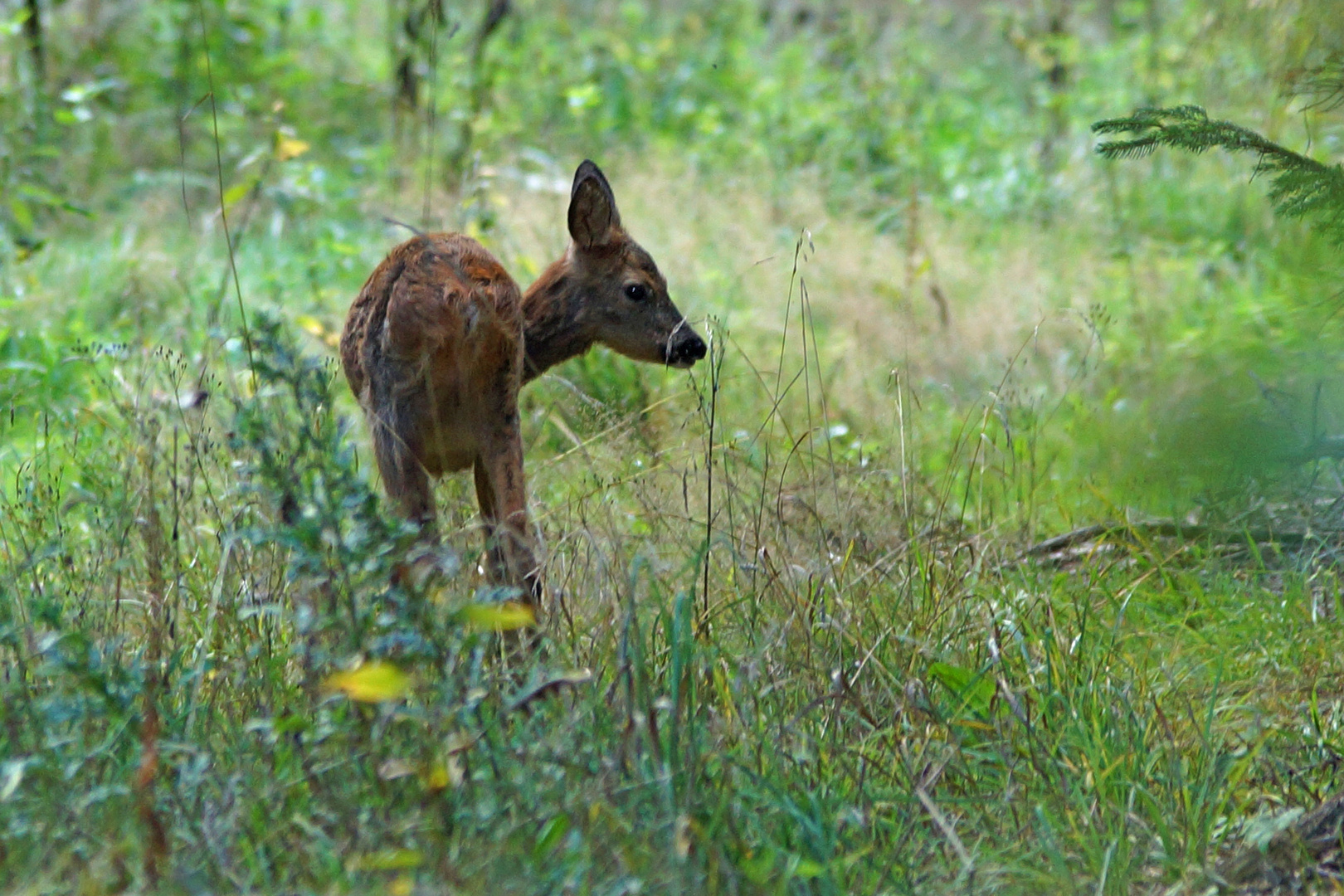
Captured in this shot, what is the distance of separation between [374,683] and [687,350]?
8.98ft

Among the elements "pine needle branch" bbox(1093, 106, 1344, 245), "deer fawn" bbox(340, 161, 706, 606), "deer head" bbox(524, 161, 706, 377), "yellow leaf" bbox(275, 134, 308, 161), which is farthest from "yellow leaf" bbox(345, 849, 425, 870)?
"yellow leaf" bbox(275, 134, 308, 161)

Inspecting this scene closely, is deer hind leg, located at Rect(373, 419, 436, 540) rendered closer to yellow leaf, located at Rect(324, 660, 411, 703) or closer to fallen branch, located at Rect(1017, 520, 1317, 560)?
yellow leaf, located at Rect(324, 660, 411, 703)

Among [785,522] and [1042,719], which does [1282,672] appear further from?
[785,522]

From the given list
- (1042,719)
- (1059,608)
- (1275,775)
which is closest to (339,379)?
(1059,608)

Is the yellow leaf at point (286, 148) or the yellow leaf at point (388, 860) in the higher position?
the yellow leaf at point (286, 148)

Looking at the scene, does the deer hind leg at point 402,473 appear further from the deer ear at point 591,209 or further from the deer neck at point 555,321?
the deer ear at point 591,209

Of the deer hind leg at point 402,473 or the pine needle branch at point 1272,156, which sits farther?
the deer hind leg at point 402,473

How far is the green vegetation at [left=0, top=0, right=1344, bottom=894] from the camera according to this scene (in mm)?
2791

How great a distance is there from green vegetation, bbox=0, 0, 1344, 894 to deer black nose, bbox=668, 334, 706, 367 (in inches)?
4.6

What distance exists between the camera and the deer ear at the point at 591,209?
4.99 meters

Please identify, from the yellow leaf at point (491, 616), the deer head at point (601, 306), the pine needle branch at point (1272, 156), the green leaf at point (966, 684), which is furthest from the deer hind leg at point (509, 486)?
the pine needle branch at point (1272, 156)

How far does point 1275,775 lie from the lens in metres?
3.34

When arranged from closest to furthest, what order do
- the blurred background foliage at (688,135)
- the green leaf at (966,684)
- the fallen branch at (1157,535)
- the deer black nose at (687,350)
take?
the green leaf at (966,684) < the fallen branch at (1157,535) < the deer black nose at (687,350) < the blurred background foliage at (688,135)

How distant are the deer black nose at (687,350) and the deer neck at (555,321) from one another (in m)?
0.31
